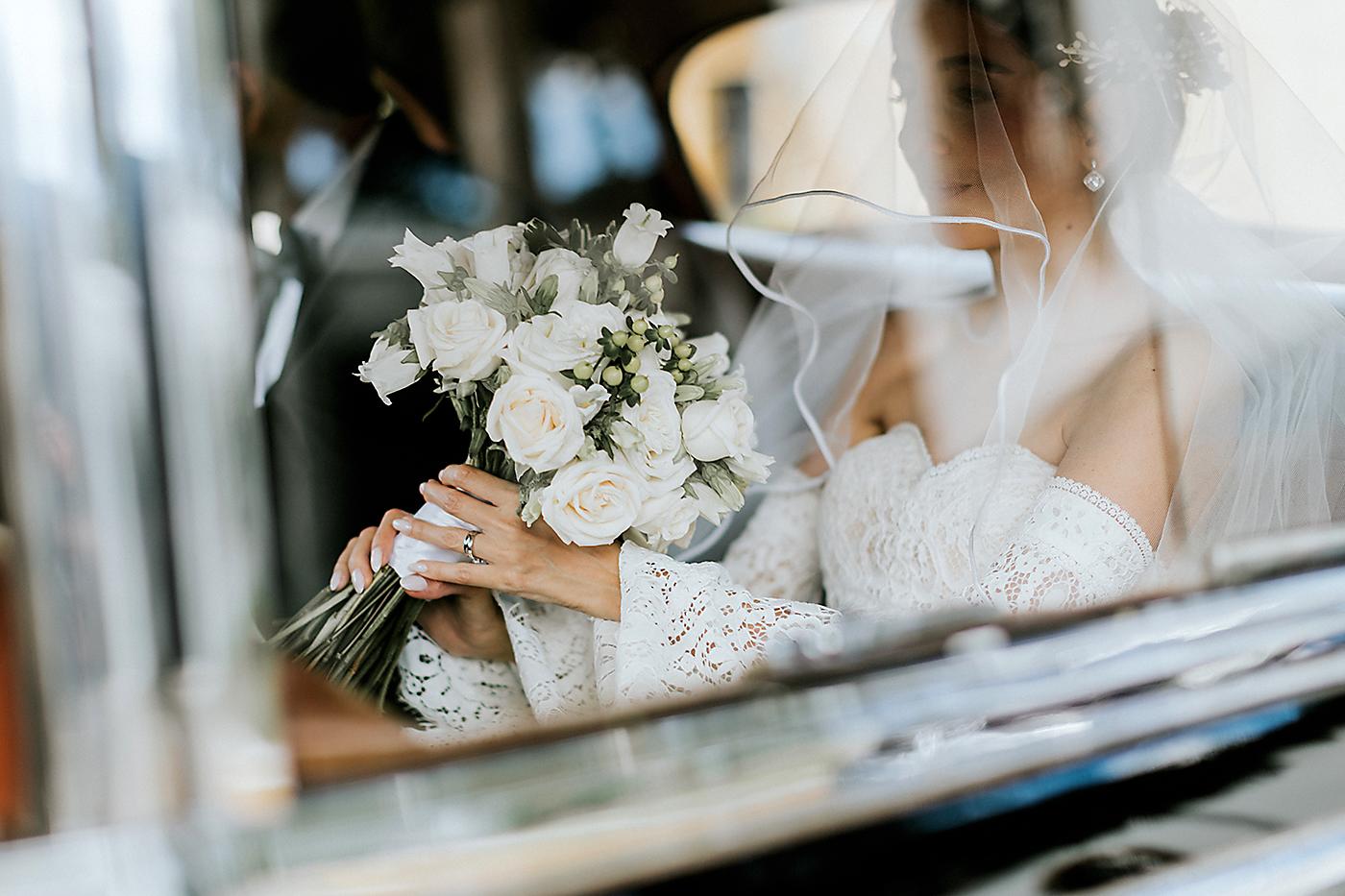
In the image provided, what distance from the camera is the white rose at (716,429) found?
1.10 metres

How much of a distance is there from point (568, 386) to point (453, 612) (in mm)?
293

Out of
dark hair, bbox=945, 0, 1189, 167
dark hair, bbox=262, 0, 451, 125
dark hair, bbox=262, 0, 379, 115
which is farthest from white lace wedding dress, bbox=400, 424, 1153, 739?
dark hair, bbox=262, 0, 451, 125

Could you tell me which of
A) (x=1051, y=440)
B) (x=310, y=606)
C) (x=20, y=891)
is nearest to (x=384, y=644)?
(x=310, y=606)

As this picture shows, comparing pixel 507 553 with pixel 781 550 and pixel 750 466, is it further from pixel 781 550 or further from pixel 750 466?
pixel 781 550

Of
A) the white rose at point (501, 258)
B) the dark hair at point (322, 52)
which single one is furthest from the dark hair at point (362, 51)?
the white rose at point (501, 258)

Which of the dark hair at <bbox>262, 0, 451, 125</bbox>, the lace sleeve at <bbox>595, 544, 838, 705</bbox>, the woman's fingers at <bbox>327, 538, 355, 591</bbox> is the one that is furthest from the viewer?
the dark hair at <bbox>262, 0, 451, 125</bbox>

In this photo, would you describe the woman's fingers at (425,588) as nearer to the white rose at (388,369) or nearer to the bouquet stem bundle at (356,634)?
the bouquet stem bundle at (356,634)

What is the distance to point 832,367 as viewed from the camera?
1.76 metres

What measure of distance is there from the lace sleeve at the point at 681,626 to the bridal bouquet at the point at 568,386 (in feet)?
0.17

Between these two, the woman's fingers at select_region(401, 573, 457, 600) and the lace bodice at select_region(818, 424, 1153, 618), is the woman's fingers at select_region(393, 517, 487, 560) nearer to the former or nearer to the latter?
the woman's fingers at select_region(401, 573, 457, 600)

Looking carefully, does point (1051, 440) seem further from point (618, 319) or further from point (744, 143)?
point (744, 143)

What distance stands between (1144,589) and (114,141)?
2.81ft

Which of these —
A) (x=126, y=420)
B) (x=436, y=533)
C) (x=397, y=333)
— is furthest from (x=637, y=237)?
(x=126, y=420)

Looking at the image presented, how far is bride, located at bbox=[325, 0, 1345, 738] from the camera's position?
1060mm
